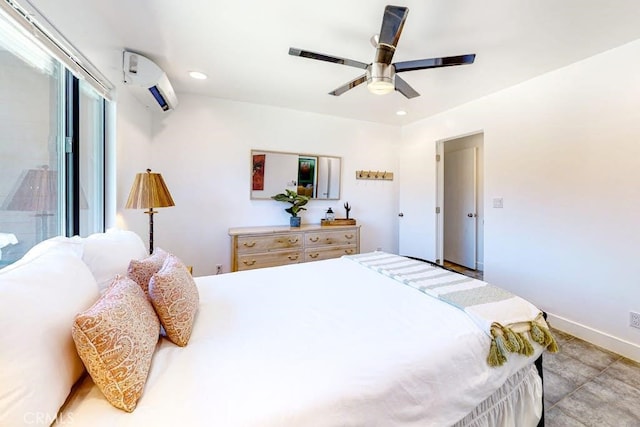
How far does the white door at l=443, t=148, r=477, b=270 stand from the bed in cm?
338

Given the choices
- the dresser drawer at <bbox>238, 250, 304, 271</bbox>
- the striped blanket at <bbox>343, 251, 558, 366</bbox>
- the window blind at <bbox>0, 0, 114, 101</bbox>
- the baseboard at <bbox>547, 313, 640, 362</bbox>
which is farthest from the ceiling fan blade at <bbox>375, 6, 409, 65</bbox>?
the baseboard at <bbox>547, 313, 640, 362</bbox>

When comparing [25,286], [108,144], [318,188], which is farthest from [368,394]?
[318,188]

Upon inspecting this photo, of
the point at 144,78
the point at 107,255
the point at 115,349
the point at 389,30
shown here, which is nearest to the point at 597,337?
the point at 389,30

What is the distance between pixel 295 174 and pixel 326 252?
116 centimetres

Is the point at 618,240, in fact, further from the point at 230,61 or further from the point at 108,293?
the point at 230,61

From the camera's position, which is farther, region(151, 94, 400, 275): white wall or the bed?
region(151, 94, 400, 275): white wall

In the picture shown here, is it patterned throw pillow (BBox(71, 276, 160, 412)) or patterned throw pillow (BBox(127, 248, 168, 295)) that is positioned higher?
patterned throw pillow (BBox(127, 248, 168, 295))

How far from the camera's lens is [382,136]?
4.33 m

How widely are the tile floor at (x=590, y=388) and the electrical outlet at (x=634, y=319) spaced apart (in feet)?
0.90

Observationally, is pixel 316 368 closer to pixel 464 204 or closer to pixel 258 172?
pixel 258 172

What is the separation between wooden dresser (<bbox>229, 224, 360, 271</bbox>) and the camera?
298cm

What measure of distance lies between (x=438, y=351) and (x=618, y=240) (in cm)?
227

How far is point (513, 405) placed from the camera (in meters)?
1.25

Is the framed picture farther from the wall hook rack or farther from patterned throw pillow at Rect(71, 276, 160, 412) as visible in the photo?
patterned throw pillow at Rect(71, 276, 160, 412)
